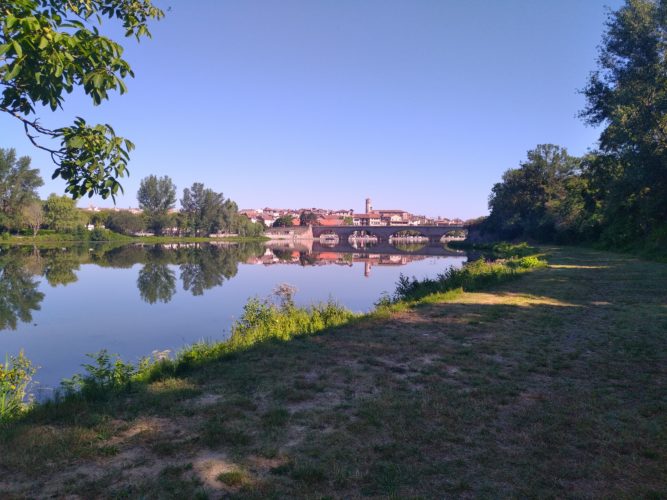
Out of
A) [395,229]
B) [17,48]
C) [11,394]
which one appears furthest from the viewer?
[395,229]

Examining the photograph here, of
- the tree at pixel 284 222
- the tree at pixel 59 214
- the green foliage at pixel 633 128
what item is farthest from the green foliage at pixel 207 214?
the green foliage at pixel 633 128

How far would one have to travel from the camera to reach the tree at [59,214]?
78938 mm

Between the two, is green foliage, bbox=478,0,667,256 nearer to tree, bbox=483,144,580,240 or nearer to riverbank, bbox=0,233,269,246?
tree, bbox=483,144,580,240

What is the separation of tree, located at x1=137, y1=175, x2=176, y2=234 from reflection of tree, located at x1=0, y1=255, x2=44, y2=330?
7571 cm

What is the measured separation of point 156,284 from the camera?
82.6 ft

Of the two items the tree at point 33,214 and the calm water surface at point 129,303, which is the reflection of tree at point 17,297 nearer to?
the calm water surface at point 129,303

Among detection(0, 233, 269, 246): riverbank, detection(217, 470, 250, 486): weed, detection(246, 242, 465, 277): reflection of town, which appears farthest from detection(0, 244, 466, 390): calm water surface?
detection(0, 233, 269, 246): riverbank

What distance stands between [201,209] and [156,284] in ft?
273

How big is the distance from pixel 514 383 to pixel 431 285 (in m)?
10.2

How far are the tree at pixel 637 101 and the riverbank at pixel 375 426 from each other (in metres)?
17.0

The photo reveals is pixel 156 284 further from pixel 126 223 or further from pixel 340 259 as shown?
pixel 126 223

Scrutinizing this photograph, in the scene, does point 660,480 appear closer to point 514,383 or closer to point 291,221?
point 514,383

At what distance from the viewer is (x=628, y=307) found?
10.9 m

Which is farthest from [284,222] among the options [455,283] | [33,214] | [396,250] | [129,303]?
[455,283]
